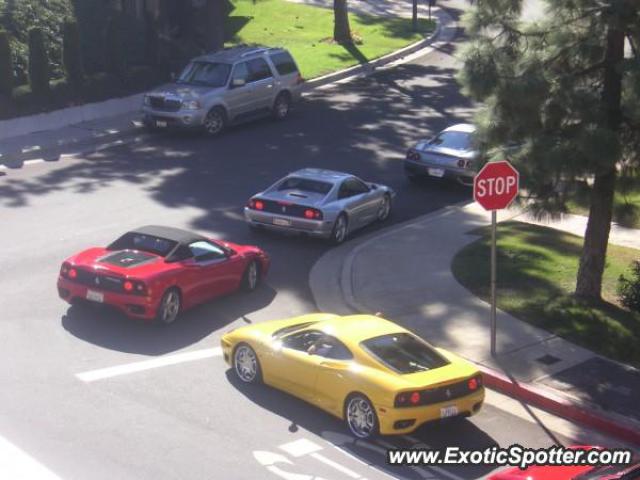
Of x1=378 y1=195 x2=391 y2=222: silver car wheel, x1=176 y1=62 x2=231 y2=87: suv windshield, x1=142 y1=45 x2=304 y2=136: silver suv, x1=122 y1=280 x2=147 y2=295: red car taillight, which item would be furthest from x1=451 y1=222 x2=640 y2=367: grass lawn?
x1=176 y1=62 x2=231 y2=87: suv windshield

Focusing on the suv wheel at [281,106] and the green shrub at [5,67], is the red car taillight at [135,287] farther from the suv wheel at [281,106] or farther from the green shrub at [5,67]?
the suv wheel at [281,106]

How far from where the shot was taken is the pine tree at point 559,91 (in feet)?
48.3

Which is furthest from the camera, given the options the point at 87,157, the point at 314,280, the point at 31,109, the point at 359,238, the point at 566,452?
the point at 31,109

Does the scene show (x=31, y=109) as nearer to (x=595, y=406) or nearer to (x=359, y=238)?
(x=359, y=238)

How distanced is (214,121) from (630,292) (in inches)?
564

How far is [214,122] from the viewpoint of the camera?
27875 millimetres

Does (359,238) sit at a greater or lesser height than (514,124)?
lesser

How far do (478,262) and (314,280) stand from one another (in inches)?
117

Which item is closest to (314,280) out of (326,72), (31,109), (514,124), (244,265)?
(244,265)

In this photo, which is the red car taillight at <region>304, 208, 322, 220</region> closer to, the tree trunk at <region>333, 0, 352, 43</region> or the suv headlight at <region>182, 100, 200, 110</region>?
the suv headlight at <region>182, 100, 200, 110</region>

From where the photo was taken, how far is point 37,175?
2342 cm

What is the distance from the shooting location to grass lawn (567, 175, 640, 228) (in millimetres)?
15391

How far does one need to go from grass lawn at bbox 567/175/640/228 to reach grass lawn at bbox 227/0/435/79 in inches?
806

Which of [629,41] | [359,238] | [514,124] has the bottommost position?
[359,238]
